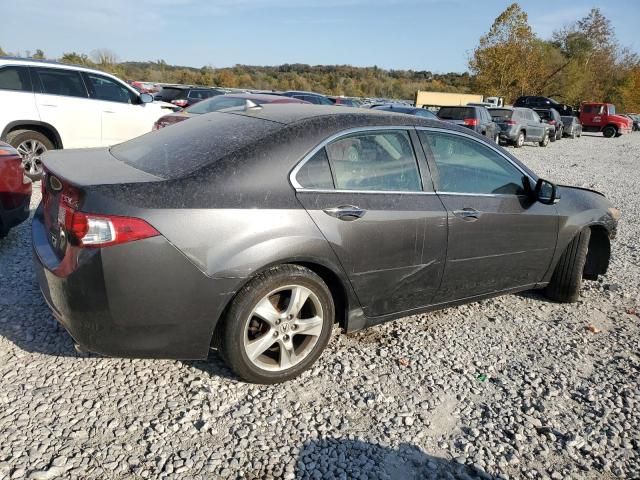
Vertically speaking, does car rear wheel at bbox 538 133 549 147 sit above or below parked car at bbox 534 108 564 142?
below

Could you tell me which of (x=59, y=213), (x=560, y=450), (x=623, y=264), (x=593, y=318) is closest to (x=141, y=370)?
(x=59, y=213)

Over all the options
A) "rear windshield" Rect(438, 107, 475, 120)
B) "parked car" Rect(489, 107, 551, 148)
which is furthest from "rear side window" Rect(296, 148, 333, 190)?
"parked car" Rect(489, 107, 551, 148)

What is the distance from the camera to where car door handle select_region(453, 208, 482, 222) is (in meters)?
3.55

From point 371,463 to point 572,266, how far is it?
2909 mm

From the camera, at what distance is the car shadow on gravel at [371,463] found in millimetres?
2426

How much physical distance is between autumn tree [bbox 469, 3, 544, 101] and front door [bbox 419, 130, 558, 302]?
40.3 meters

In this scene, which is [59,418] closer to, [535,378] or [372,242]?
[372,242]

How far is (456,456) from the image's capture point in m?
2.61

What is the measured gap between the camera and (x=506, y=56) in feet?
130

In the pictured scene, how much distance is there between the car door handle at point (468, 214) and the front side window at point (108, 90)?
23.0 feet

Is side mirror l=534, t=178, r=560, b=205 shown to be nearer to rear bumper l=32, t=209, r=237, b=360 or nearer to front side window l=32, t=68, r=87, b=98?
rear bumper l=32, t=209, r=237, b=360

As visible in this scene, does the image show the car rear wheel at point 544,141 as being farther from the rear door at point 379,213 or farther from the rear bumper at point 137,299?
the rear bumper at point 137,299

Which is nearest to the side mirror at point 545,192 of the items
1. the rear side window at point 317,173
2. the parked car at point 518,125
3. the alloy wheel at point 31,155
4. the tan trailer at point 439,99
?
the rear side window at point 317,173

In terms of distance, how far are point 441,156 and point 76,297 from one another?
8.26 ft
